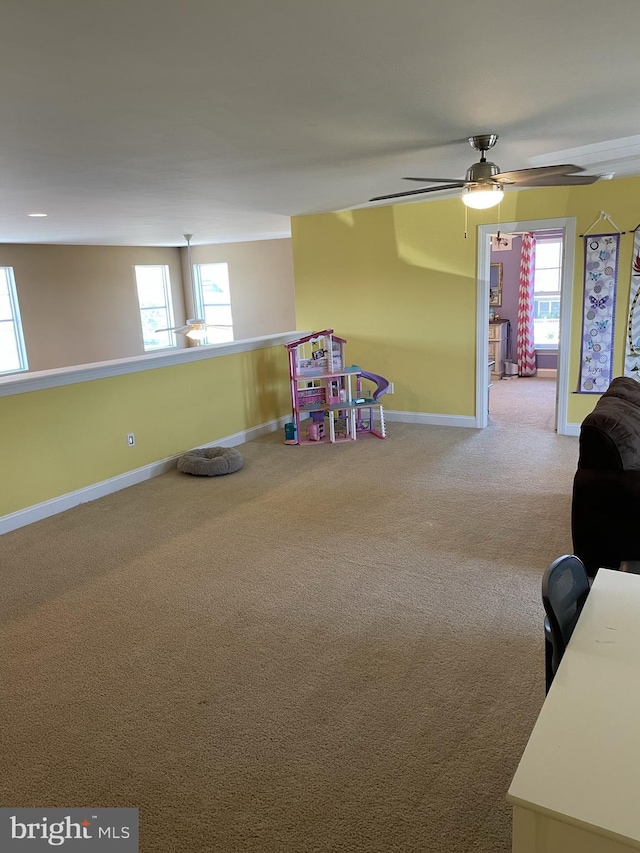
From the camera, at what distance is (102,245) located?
9.79m

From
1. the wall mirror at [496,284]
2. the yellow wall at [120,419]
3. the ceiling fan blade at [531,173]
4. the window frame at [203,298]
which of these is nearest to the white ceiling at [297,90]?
the ceiling fan blade at [531,173]

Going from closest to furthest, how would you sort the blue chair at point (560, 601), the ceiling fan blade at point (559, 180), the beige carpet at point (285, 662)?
1. the blue chair at point (560, 601)
2. the beige carpet at point (285, 662)
3. the ceiling fan blade at point (559, 180)

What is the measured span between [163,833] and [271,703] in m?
0.63

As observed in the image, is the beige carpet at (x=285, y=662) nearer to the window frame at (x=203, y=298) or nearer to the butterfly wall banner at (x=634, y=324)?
the butterfly wall banner at (x=634, y=324)

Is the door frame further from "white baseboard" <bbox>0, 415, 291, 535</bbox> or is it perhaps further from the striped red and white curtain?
the striped red and white curtain

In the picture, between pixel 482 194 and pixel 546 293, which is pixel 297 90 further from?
pixel 546 293

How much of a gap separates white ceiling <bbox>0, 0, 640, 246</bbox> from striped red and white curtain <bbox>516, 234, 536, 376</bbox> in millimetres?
4331

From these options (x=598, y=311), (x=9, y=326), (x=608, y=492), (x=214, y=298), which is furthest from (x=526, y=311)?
(x=9, y=326)

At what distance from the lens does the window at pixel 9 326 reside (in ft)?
28.7

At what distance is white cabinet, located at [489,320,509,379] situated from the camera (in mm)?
9711

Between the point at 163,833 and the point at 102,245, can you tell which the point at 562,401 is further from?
the point at 102,245

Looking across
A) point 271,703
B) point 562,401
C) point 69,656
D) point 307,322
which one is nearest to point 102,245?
point 307,322

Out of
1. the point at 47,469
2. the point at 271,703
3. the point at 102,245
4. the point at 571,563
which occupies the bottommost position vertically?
the point at 271,703

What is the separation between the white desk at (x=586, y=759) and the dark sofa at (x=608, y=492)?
174cm
